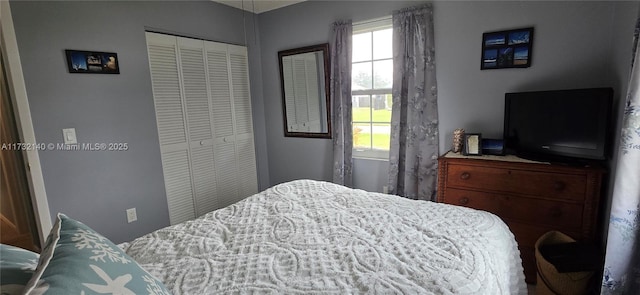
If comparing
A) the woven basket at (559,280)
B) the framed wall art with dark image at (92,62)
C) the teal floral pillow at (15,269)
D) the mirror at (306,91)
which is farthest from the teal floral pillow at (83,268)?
the mirror at (306,91)

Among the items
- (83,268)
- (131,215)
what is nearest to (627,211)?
(83,268)

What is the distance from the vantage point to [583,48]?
6.64 ft

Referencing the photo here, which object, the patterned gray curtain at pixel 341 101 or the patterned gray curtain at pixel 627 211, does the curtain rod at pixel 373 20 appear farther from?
the patterned gray curtain at pixel 627 211

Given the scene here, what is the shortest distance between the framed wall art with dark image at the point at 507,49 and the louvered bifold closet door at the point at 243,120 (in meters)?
2.50

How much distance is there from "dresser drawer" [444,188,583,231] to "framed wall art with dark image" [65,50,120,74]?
287 centimetres

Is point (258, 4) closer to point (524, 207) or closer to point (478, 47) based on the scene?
point (478, 47)

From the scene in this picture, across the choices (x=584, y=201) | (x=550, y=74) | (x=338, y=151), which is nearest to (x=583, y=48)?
(x=550, y=74)

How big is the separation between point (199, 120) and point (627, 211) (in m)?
3.22

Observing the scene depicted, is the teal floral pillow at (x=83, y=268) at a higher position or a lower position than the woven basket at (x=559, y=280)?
higher

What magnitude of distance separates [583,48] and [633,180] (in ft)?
3.87

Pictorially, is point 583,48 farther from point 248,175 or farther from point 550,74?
point 248,175

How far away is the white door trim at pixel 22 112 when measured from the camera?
1.88m

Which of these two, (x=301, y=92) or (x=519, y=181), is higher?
(x=301, y=92)

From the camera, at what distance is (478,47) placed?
7.81 ft
